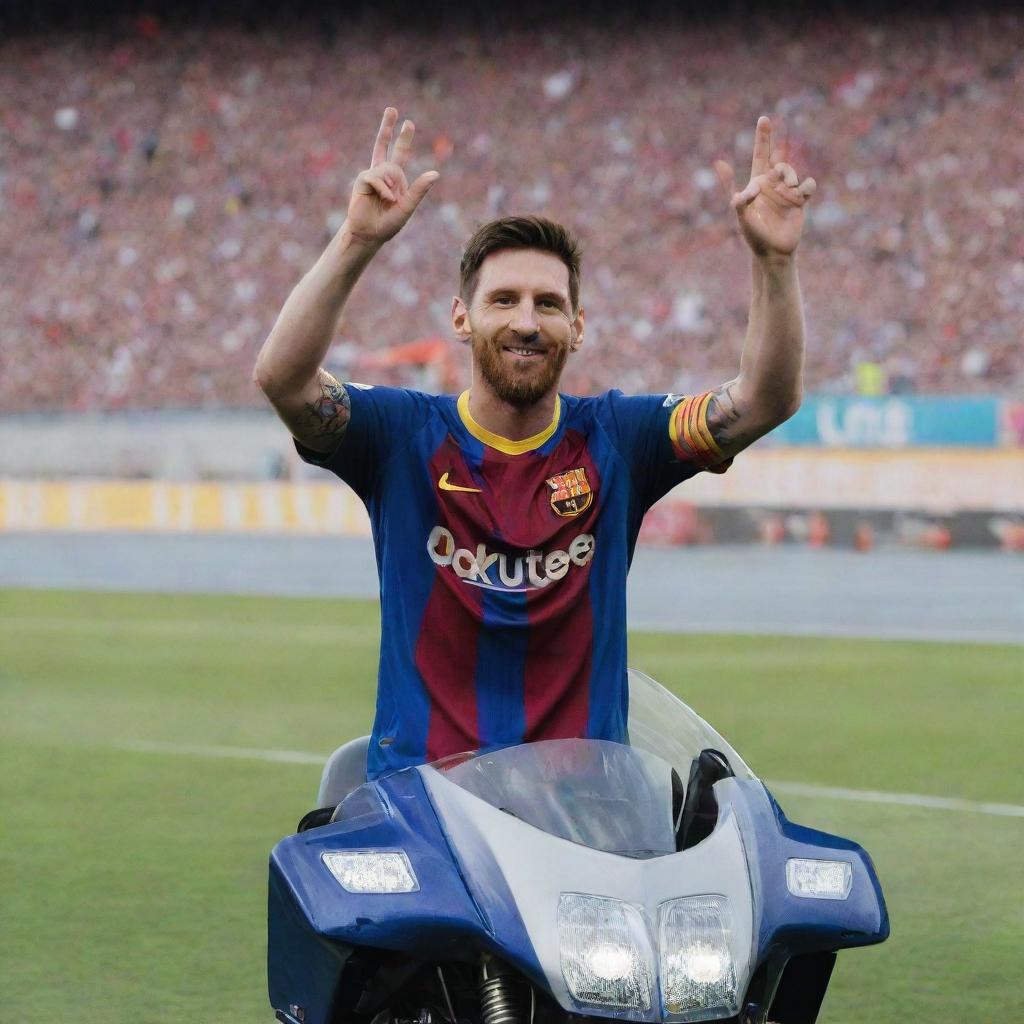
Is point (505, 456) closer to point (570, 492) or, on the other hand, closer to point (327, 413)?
point (570, 492)

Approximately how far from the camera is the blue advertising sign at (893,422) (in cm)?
2188

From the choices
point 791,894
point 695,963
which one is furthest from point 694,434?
point 695,963

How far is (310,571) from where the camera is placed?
2159 cm

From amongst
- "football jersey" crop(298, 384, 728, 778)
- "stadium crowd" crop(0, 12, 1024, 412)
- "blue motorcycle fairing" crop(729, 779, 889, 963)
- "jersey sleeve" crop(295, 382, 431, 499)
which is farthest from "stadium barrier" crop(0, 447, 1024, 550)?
"blue motorcycle fairing" crop(729, 779, 889, 963)

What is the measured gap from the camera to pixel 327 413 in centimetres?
371

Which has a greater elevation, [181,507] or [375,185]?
[375,185]

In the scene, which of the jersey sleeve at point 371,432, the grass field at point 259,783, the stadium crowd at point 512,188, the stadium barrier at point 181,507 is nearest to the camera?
the jersey sleeve at point 371,432

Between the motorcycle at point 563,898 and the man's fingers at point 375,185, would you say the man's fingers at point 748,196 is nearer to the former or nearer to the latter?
the man's fingers at point 375,185

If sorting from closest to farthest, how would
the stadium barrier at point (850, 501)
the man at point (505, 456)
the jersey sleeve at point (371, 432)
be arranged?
1. the man at point (505, 456)
2. the jersey sleeve at point (371, 432)
3. the stadium barrier at point (850, 501)

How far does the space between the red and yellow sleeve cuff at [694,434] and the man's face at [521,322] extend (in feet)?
1.12

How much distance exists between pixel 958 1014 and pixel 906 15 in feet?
85.3

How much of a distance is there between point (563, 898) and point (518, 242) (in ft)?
4.70

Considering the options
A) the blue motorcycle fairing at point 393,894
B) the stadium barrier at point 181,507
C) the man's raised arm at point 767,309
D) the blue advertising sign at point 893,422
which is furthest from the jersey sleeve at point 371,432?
the stadium barrier at point 181,507

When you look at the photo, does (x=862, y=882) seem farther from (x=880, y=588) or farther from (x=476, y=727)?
(x=880, y=588)
